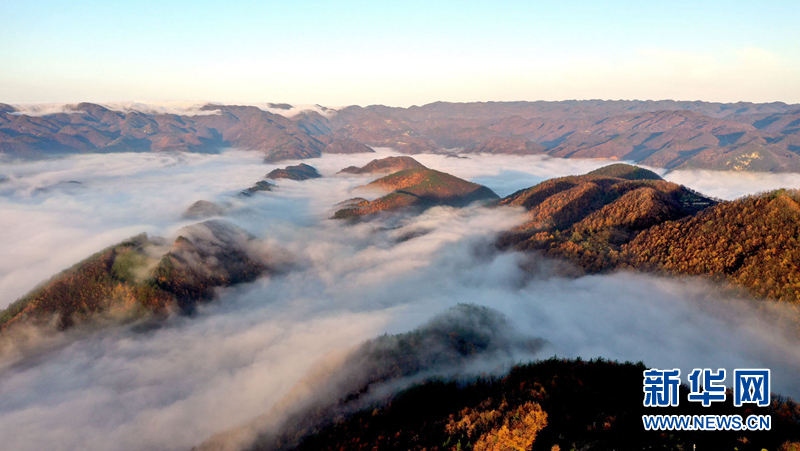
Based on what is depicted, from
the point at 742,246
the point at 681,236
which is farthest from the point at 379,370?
the point at 681,236

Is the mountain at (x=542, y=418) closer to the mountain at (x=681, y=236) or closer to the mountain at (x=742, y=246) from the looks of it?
the mountain at (x=742, y=246)

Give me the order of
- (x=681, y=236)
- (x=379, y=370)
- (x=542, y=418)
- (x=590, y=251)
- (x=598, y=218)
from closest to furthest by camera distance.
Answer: (x=542, y=418)
(x=379, y=370)
(x=681, y=236)
(x=590, y=251)
(x=598, y=218)

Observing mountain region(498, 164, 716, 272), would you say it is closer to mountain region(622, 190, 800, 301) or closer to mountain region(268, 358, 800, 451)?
mountain region(622, 190, 800, 301)

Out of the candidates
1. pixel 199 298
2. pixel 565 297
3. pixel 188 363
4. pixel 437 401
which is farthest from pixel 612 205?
pixel 199 298

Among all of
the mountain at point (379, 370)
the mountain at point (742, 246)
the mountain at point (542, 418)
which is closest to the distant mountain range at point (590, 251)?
the mountain at point (742, 246)

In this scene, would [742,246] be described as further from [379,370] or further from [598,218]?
[379,370]

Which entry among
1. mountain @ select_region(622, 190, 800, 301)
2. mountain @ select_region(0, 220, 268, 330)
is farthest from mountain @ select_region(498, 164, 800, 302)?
mountain @ select_region(0, 220, 268, 330)

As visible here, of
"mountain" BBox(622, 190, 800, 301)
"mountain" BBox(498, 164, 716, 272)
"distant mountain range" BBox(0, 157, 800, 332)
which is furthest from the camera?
"mountain" BBox(498, 164, 716, 272)
